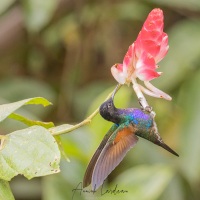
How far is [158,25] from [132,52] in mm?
69

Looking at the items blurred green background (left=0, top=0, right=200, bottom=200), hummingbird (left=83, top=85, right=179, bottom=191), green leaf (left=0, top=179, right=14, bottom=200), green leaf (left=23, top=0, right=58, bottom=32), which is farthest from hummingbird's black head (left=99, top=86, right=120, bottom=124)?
green leaf (left=23, top=0, right=58, bottom=32)

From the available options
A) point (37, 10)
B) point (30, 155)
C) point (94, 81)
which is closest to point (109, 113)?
point (30, 155)

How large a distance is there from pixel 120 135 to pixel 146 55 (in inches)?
6.7

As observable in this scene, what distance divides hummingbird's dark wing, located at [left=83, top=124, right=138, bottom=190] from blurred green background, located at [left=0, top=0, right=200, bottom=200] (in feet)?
3.05

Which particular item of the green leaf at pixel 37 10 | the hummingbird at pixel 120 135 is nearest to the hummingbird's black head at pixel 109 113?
the hummingbird at pixel 120 135

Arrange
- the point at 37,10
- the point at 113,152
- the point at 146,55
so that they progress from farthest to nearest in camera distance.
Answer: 1. the point at 37,10
2. the point at 146,55
3. the point at 113,152

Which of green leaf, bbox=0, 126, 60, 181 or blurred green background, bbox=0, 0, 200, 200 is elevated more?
green leaf, bbox=0, 126, 60, 181

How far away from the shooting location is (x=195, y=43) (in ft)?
9.19

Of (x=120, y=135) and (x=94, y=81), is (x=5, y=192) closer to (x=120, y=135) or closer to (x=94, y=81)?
(x=120, y=135)

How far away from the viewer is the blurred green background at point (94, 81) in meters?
2.19

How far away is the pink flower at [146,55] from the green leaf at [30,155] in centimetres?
19

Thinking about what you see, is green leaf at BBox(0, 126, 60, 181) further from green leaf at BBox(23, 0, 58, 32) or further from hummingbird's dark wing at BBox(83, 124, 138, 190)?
green leaf at BBox(23, 0, 58, 32)

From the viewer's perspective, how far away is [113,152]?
1.08 metres

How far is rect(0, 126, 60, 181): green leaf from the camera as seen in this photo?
1101 mm
